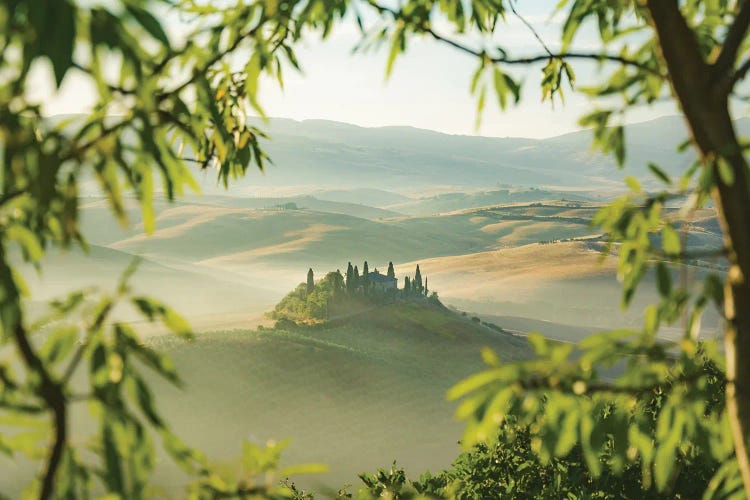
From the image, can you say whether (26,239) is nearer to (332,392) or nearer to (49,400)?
(49,400)

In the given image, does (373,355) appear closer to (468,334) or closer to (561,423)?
(468,334)

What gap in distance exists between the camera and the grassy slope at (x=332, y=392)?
3269cm

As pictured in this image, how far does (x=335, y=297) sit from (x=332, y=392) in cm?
1222

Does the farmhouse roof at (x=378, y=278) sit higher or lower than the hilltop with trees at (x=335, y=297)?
higher

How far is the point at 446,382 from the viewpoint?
1599 inches

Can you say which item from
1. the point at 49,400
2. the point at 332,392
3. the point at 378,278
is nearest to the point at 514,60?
the point at 49,400

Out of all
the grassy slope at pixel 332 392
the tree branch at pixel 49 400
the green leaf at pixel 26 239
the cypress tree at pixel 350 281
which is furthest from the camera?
the cypress tree at pixel 350 281

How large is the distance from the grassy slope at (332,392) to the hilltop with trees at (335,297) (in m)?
Result: 1.97

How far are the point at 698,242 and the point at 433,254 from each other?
A: 136ft

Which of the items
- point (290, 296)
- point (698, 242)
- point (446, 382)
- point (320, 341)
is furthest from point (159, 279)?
point (698, 242)

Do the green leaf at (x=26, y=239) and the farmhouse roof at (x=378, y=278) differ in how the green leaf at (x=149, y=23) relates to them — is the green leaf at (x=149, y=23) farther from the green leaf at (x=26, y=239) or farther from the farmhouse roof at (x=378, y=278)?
the farmhouse roof at (x=378, y=278)

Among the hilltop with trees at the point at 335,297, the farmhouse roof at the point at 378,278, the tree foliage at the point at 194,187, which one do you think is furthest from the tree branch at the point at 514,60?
the farmhouse roof at the point at 378,278

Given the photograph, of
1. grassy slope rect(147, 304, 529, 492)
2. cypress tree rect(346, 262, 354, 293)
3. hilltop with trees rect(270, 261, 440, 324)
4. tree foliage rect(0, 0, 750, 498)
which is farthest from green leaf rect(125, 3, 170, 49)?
cypress tree rect(346, 262, 354, 293)

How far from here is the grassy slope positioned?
32.7 metres
